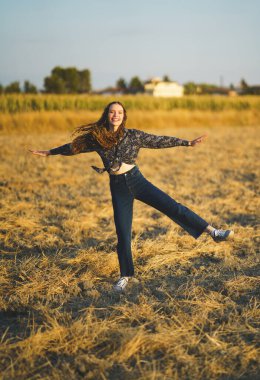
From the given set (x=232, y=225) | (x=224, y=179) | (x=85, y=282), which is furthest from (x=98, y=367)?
(x=224, y=179)

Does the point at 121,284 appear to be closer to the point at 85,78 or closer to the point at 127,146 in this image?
the point at 127,146

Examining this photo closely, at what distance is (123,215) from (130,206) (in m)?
0.10

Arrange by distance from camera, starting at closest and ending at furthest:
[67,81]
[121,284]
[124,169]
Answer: [124,169]
[121,284]
[67,81]

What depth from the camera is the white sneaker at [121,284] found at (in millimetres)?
3271

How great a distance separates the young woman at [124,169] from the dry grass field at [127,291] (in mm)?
432

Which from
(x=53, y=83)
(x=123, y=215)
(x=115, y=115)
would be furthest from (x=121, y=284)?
(x=53, y=83)

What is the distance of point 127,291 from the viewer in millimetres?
3287

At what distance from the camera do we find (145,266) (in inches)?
147

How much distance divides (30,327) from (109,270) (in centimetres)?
113

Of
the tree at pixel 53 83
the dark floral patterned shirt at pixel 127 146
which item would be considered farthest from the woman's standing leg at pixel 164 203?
the tree at pixel 53 83

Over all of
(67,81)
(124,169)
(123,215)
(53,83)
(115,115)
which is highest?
(67,81)

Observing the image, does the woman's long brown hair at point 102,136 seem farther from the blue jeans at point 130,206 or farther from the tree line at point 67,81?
the tree line at point 67,81

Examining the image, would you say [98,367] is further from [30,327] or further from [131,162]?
[131,162]

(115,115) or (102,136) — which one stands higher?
(115,115)
